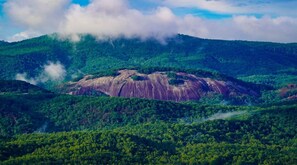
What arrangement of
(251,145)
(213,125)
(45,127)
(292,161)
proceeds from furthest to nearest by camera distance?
(45,127), (213,125), (251,145), (292,161)

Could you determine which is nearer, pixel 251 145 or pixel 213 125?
pixel 251 145

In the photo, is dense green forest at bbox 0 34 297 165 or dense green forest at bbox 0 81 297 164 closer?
dense green forest at bbox 0 34 297 165

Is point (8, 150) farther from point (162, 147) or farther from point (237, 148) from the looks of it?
point (237, 148)

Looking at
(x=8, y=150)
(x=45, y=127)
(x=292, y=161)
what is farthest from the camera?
(x=45, y=127)

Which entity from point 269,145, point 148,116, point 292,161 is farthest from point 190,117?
point 292,161

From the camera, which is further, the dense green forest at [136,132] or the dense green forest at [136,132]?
the dense green forest at [136,132]

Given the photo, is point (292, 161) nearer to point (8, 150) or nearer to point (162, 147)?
point (162, 147)
